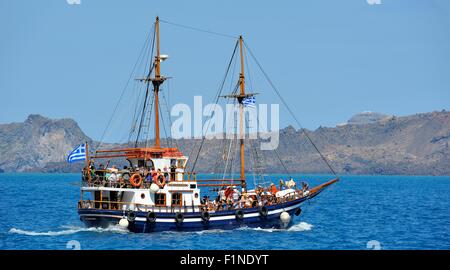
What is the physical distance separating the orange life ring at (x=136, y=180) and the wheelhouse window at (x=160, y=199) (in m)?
1.63

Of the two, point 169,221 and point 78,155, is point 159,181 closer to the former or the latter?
point 169,221

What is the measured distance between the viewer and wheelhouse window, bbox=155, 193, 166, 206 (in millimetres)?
52000

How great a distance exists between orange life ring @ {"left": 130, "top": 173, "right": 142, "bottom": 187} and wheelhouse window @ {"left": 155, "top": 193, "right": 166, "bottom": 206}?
5.35ft

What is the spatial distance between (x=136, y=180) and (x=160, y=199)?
227 centimetres

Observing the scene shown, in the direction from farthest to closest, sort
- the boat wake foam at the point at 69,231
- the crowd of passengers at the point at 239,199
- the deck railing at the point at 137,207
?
1. the crowd of passengers at the point at 239,199
2. the deck railing at the point at 137,207
3. the boat wake foam at the point at 69,231

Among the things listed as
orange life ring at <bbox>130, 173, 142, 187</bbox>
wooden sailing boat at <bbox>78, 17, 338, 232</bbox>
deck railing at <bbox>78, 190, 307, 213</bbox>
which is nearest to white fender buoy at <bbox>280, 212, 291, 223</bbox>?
wooden sailing boat at <bbox>78, 17, 338, 232</bbox>

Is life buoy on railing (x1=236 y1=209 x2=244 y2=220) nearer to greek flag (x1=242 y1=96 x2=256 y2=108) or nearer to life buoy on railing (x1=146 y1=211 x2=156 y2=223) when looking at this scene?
life buoy on railing (x1=146 y1=211 x2=156 y2=223)

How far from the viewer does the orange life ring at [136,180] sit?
5112cm

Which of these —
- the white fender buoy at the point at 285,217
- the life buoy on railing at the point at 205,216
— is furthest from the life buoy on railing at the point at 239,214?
the white fender buoy at the point at 285,217

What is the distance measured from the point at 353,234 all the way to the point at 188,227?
46.3ft

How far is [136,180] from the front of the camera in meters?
51.3

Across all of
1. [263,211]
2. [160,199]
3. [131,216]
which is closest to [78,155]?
[131,216]

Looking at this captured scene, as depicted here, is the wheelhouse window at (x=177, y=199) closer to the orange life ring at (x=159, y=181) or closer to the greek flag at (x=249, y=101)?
the orange life ring at (x=159, y=181)
